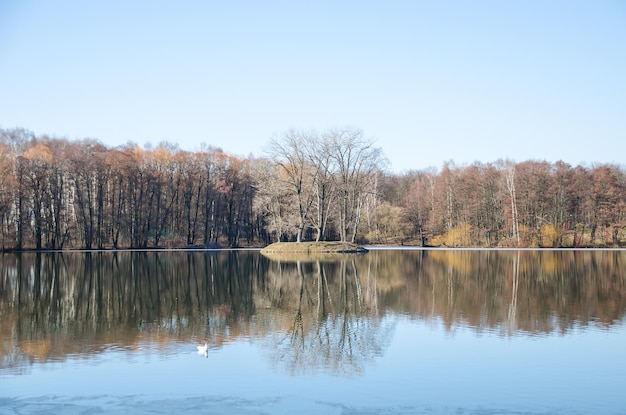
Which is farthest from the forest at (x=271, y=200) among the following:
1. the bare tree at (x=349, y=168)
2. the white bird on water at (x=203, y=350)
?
the white bird on water at (x=203, y=350)

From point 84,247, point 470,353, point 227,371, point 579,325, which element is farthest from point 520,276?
point 84,247

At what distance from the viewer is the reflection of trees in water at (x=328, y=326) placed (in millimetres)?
13242

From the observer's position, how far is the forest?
65.2m

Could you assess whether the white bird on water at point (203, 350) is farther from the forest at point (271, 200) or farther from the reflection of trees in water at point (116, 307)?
the forest at point (271, 200)

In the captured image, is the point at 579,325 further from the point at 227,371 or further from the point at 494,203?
the point at 494,203

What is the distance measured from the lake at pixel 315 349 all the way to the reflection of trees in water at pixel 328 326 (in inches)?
2.6

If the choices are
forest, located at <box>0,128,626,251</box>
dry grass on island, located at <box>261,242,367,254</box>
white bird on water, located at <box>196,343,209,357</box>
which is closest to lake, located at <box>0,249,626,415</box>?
white bird on water, located at <box>196,343,209,357</box>

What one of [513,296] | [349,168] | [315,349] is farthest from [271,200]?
[315,349]

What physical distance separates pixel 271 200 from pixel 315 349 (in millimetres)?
54857

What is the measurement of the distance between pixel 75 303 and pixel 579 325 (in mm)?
17476

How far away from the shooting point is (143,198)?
7588cm

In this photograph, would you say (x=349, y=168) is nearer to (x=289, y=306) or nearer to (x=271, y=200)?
(x=271, y=200)

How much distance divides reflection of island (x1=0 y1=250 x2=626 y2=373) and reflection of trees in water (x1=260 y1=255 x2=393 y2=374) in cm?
4

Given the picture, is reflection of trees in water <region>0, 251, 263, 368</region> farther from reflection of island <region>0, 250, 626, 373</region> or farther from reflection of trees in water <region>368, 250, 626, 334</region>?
reflection of trees in water <region>368, 250, 626, 334</region>
